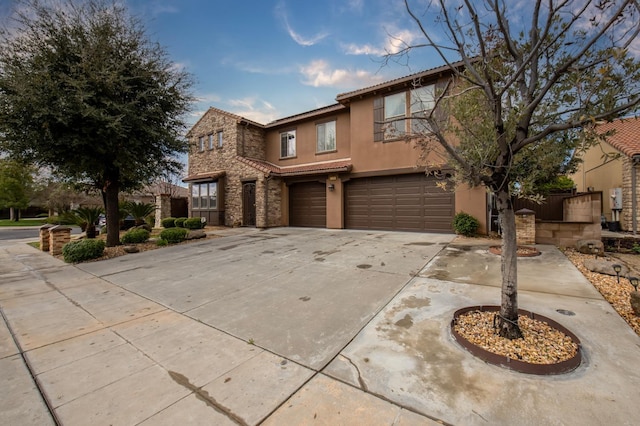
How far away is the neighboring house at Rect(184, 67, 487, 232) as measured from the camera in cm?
1091

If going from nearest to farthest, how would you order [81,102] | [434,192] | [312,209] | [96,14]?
[81,102]
[96,14]
[434,192]
[312,209]

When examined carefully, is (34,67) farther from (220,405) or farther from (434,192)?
(434,192)

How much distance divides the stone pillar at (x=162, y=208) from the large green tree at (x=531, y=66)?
19.0 m

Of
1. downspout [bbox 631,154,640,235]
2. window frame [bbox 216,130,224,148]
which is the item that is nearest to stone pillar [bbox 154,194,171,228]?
window frame [bbox 216,130,224,148]

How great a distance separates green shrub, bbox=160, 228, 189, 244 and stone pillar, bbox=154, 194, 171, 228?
28.5 feet

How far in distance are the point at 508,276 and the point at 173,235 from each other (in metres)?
10.7

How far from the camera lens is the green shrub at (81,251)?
7.73m

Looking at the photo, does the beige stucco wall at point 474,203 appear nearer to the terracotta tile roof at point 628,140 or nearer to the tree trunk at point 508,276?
the terracotta tile roof at point 628,140

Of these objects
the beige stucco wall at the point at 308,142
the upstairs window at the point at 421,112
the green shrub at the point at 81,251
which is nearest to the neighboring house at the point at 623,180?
the upstairs window at the point at 421,112

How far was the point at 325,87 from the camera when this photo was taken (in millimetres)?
11188

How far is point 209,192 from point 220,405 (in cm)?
1629

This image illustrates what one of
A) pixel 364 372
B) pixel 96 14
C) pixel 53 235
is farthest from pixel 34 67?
pixel 364 372

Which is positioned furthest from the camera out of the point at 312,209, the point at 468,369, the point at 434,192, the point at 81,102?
the point at 312,209

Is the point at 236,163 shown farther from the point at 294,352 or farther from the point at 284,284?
the point at 294,352
